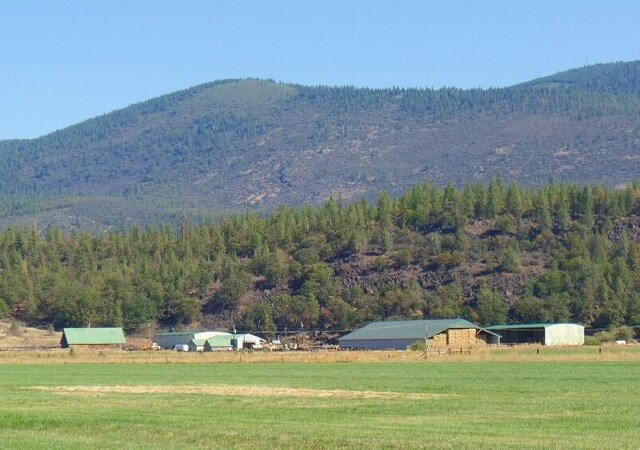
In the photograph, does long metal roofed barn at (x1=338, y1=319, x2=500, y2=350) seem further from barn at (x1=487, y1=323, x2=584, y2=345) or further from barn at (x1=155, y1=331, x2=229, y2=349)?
barn at (x1=155, y1=331, x2=229, y2=349)

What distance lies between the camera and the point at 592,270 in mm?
157750

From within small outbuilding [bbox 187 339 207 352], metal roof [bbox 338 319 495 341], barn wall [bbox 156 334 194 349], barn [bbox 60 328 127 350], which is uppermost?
metal roof [bbox 338 319 495 341]

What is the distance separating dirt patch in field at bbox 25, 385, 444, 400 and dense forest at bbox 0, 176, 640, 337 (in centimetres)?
10024

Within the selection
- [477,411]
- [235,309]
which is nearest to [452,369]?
[477,411]

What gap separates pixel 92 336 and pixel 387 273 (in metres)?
44.5

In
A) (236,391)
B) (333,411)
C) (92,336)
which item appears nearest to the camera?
(333,411)

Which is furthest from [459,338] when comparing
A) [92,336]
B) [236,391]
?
[236,391]

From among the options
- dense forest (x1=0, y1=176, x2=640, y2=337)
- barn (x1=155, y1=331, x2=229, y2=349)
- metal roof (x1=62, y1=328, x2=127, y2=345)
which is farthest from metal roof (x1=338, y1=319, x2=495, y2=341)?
metal roof (x1=62, y1=328, x2=127, y2=345)

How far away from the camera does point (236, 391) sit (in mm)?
50281

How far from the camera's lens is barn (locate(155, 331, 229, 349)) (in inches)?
5807

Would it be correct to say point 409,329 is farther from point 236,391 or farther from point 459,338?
point 236,391

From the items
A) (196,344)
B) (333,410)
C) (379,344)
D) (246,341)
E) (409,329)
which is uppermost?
(333,410)

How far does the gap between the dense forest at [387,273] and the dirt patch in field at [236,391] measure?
329 ft

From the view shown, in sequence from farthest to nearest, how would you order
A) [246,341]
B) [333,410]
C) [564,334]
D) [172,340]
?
[172,340], [246,341], [564,334], [333,410]
